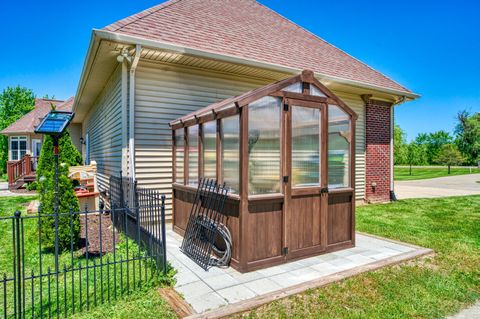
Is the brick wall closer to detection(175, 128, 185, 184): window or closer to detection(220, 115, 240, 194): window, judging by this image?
detection(175, 128, 185, 184): window

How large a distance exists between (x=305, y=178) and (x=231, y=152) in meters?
1.19

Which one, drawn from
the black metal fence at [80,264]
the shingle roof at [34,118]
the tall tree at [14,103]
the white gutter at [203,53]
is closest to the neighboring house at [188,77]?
the white gutter at [203,53]

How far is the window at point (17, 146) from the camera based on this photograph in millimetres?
Result: 19656

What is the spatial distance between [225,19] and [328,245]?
289 inches

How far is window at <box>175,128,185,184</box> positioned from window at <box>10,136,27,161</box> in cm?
1873

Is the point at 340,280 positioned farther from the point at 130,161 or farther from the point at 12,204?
the point at 12,204

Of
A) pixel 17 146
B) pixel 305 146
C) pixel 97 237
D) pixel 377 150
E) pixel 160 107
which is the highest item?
pixel 160 107

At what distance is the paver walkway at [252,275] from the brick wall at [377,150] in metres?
5.46

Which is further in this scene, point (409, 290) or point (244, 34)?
point (244, 34)

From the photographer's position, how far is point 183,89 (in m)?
6.76

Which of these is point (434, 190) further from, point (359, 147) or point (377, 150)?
point (359, 147)

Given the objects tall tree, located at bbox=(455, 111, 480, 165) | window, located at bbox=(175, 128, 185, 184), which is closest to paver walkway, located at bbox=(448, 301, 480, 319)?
window, located at bbox=(175, 128, 185, 184)

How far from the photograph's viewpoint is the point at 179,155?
19.4 feet

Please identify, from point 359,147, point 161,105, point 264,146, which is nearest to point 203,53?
point 161,105
